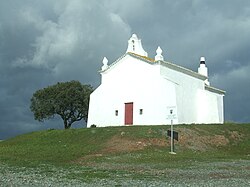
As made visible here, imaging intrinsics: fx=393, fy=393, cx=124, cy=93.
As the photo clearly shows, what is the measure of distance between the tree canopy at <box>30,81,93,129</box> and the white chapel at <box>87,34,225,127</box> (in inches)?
670

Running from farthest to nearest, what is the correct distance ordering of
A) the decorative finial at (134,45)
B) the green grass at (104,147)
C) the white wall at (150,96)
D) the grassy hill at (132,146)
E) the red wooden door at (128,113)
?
the decorative finial at (134,45) → the red wooden door at (128,113) → the white wall at (150,96) → the grassy hill at (132,146) → the green grass at (104,147)

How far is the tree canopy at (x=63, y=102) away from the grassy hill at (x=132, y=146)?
25524 mm

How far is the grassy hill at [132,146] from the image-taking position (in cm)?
2888

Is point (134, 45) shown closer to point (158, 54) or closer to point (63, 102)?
point (158, 54)

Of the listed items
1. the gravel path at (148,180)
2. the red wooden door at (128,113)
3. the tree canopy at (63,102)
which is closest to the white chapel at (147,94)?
the red wooden door at (128,113)

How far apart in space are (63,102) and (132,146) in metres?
38.7

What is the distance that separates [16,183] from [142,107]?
1351 inches

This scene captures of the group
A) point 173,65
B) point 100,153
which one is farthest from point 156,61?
point 100,153

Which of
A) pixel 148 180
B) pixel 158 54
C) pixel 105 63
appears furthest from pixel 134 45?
pixel 148 180

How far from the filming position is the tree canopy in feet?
233

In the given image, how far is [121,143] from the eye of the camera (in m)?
35.2

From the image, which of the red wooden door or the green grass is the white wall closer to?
the red wooden door

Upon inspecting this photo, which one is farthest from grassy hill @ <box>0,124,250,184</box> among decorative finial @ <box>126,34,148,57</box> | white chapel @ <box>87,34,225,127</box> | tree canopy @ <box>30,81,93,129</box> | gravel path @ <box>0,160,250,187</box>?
tree canopy @ <box>30,81,93,129</box>

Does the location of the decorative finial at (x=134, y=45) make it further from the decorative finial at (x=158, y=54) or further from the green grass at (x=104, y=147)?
the green grass at (x=104, y=147)
